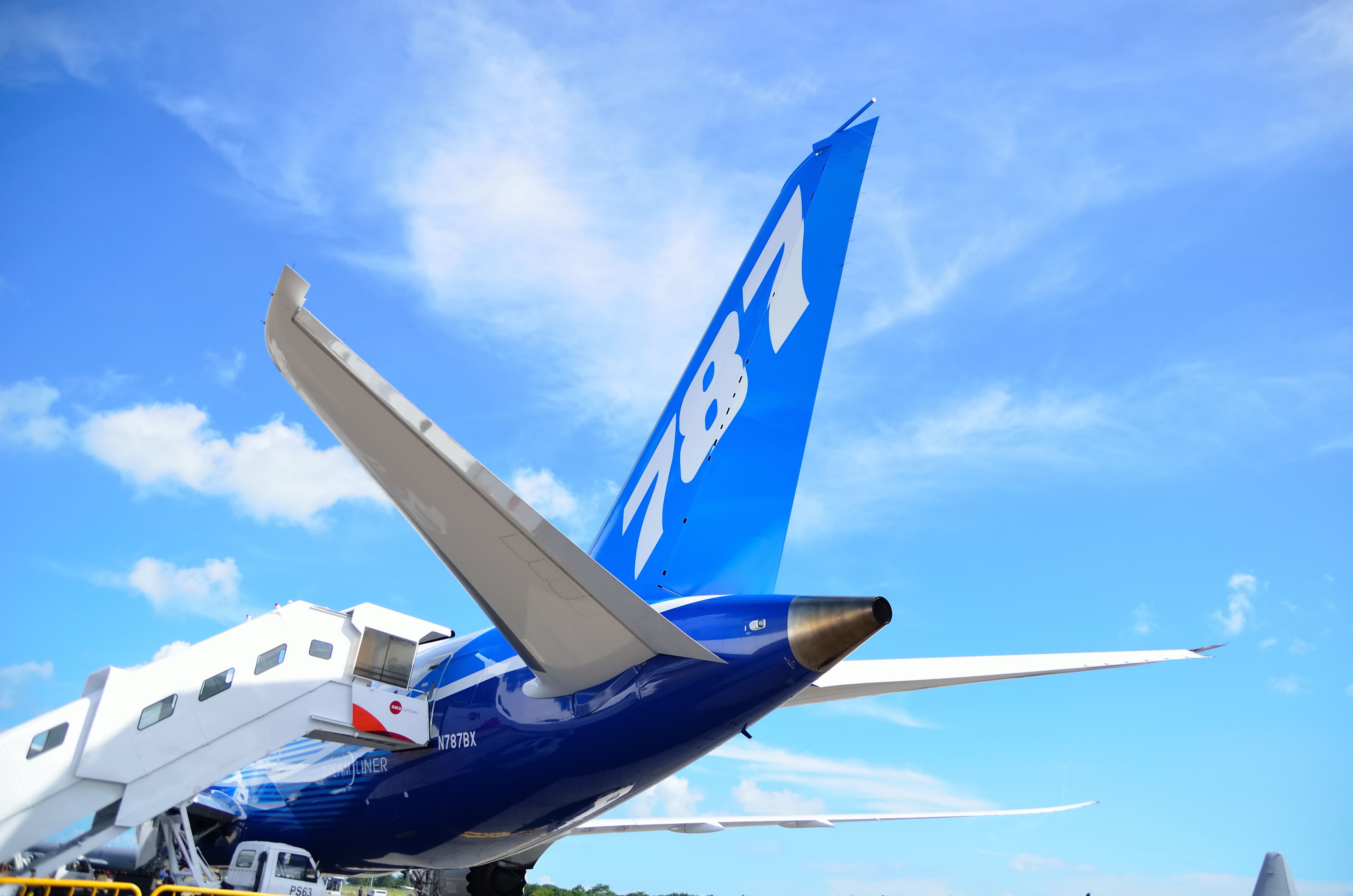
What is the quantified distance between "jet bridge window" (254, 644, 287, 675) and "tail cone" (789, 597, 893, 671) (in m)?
Result: 6.01

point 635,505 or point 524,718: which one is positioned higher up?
point 635,505

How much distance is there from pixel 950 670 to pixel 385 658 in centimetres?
621

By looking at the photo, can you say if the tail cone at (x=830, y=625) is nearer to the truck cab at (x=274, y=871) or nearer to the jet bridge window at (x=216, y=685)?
the jet bridge window at (x=216, y=685)

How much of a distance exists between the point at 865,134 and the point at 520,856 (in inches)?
455

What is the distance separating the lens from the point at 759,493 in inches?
334

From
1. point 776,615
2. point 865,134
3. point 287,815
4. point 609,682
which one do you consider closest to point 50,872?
point 287,815

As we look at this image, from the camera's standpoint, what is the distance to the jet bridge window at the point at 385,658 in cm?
A: 1001

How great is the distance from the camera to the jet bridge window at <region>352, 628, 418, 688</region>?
10008mm

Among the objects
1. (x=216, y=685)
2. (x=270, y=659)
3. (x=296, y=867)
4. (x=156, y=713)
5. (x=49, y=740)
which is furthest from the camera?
(x=296, y=867)

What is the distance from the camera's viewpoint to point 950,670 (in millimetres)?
8008

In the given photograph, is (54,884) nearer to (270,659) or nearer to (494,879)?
(270,659)

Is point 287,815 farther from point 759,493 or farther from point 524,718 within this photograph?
point 759,493

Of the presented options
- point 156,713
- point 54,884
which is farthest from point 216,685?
point 54,884

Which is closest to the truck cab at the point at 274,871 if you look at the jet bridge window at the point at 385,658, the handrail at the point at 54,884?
the handrail at the point at 54,884
